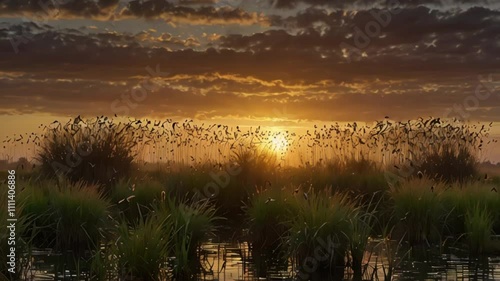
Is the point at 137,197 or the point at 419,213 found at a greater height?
the point at 137,197

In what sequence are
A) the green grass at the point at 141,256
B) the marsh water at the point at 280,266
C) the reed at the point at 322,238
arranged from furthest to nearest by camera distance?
the reed at the point at 322,238 < the marsh water at the point at 280,266 < the green grass at the point at 141,256

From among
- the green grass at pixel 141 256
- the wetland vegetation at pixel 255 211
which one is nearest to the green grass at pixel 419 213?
the wetland vegetation at pixel 255 211

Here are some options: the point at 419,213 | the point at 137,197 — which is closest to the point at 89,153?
the point at 137,197

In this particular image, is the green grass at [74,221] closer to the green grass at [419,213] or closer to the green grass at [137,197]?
the green grass at [137,197]

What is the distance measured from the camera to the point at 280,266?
396 inches

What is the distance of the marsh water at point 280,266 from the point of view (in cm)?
937

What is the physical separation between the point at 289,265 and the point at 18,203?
4779mm

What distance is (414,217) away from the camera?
1243 centimetres

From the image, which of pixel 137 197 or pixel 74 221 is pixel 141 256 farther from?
pixel 137 197

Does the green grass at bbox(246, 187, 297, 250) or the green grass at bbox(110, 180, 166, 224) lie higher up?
the green grass at bbox(110, 180, 166, 224)

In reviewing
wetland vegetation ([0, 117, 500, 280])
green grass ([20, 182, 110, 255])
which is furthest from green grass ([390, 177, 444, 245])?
green grass ([20, 182, 110, 255])

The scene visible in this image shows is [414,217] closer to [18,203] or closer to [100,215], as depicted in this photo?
[100,215]

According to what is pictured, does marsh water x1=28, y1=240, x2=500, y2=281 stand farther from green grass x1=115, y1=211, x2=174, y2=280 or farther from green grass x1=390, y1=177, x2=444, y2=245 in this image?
green grass x1=390, y1=177, x2=444, y2=245

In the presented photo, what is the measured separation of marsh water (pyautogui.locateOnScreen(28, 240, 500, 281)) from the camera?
937 centimetres
